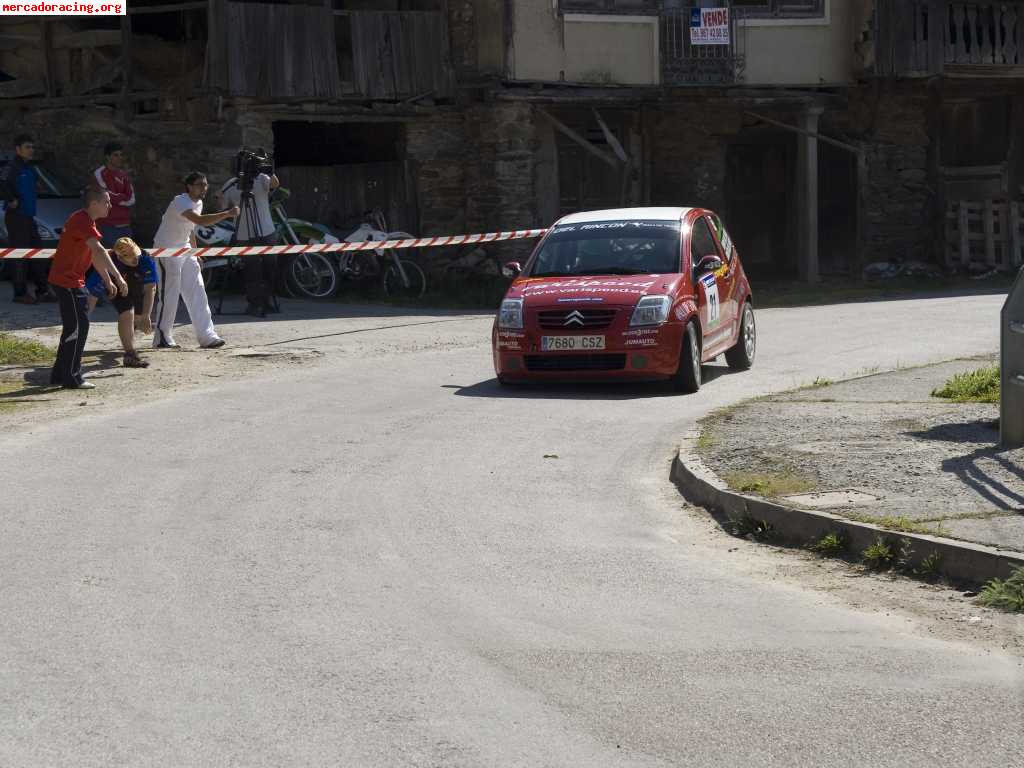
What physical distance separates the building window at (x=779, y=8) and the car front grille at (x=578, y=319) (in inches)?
647

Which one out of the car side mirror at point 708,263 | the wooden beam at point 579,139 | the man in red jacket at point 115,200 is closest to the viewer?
the car side mirror at point 708,263

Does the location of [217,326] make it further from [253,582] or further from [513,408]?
[253,582]

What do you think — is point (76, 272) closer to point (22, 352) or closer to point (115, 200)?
point (22, 352)

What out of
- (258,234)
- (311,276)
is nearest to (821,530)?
(258,234)

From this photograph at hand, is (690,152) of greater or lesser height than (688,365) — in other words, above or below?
above

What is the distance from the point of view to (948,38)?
96.2ft

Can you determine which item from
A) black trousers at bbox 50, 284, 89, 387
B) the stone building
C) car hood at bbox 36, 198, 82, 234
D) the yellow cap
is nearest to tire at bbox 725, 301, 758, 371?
the yellow cap

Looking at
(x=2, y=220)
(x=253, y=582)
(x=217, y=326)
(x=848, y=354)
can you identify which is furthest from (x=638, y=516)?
(x=2, y=220)

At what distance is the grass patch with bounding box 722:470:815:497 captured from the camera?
28.6 ft

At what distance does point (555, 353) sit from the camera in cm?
1374

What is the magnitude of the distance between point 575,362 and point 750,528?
18.0ft

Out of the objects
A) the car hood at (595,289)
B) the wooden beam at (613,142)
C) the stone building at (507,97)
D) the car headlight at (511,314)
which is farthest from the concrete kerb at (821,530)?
the wooden beam at (613,142)

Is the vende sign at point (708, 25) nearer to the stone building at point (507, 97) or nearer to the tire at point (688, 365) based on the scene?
the stone building at point (507, 97)

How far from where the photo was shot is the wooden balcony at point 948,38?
1137 inches
